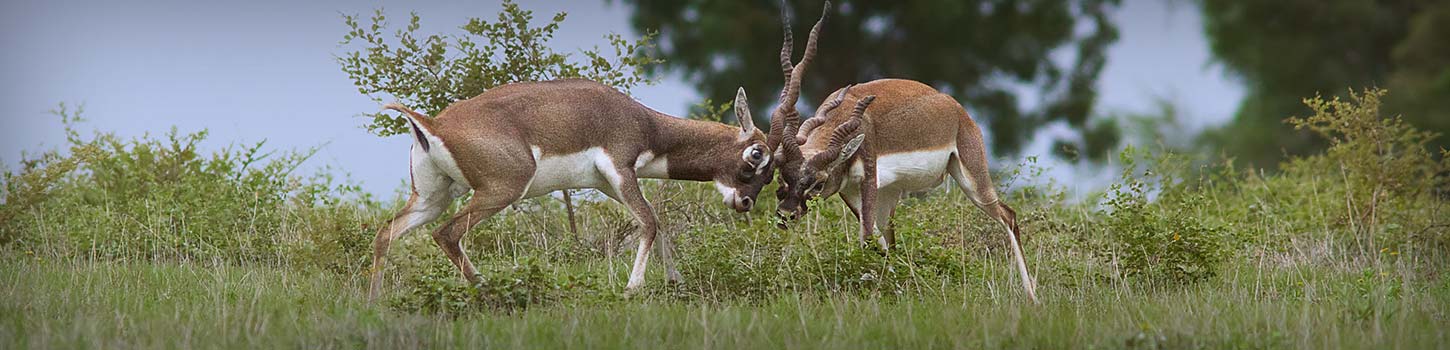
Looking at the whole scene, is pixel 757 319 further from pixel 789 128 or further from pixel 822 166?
pixel 789 128

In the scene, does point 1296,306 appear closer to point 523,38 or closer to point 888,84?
point 888,84

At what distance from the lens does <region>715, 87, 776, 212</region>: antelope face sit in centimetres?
962

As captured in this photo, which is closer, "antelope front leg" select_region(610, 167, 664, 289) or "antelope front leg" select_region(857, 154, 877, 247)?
"antelope front leg" select_region(610, 167, 664, 289)

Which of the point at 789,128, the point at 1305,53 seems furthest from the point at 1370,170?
the point at 1305,53

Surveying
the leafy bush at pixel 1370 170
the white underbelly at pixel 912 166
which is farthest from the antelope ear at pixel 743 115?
the leafy bush at pixel 1370 170

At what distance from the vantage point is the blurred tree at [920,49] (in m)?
19.5

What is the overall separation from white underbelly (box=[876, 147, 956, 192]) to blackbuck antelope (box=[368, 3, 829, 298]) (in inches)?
41.2

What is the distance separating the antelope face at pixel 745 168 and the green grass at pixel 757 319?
1377mm

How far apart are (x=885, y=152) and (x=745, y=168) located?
946 millimetres

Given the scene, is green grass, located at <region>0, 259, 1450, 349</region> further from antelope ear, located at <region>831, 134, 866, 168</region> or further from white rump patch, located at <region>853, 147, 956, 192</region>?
antelope ear, located at <region>831, 134, 866, 168</region>

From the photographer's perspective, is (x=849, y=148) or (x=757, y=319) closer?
(x=757, y=319)

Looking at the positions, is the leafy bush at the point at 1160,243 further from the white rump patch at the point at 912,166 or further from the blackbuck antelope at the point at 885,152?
the white rump patch at the point at 912,166

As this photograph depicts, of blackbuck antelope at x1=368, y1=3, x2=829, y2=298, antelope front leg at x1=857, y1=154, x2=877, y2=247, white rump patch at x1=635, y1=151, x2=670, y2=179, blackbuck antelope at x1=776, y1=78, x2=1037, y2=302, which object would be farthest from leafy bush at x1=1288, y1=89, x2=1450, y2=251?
blackbuck antelope at x1=368, y1=3, x2=829, y2=298

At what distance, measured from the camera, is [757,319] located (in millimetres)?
7391
